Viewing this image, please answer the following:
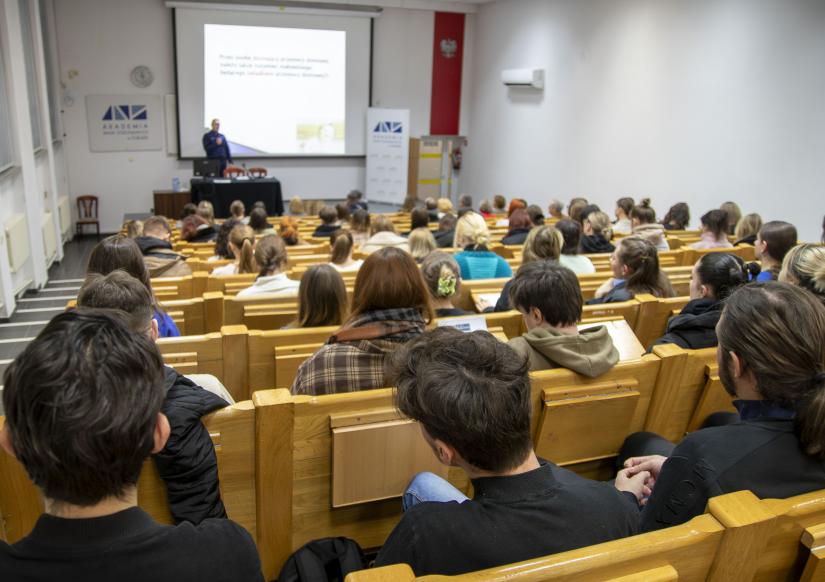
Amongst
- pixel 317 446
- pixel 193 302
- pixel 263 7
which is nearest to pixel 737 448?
pixel 317 446

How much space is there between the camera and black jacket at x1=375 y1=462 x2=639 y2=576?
108 centimetres

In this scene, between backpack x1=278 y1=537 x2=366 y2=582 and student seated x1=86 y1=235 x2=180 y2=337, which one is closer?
backpack x1=278 y1=537 x2=366 y2=582

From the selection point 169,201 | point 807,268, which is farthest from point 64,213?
point 807,268

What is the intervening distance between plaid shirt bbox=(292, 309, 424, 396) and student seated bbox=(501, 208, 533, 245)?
3754 mm

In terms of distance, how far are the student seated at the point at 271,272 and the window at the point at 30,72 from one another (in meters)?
5.41

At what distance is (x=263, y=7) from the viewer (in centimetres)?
1045

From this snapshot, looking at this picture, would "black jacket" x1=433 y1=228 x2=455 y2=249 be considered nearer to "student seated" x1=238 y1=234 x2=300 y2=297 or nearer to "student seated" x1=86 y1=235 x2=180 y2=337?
"student seated" x1=238 y1=234 x2=300 y2=297

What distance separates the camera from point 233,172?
34.4ft

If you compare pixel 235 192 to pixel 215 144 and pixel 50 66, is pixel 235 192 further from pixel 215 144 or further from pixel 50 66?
pixel 50 66

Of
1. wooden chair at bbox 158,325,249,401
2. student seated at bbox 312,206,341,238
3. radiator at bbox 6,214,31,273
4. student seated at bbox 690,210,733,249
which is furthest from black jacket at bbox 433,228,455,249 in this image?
radiator at bbox 6,214,31,273

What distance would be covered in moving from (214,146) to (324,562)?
9402mm

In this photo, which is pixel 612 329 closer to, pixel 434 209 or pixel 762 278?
pixel 762 278

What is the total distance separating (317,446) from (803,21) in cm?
647

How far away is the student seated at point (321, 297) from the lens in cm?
259
